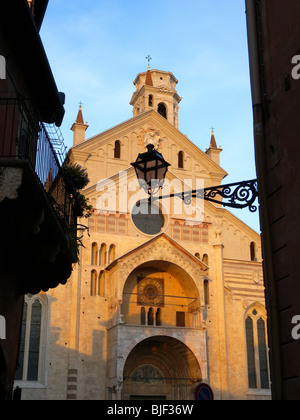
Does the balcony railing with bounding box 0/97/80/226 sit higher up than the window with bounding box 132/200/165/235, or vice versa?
the window with bounding box 132/200/165/235

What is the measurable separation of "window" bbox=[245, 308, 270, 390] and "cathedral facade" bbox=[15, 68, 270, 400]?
60 mm

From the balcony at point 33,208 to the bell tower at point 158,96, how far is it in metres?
31.7

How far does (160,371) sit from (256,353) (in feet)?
18.4

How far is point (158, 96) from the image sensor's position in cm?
4684

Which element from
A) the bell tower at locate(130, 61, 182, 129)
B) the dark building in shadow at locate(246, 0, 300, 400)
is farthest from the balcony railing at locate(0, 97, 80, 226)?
the bell tower at locate(130, 61, 182, 129)

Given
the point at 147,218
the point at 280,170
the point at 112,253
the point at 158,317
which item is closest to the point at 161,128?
the point at 147,218

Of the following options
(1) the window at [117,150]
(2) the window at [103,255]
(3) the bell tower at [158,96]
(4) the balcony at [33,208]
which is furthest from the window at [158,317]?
(4) the balcony at [33,208]

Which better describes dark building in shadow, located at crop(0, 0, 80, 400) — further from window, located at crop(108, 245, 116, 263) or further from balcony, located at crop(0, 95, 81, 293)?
window, located at crop(108, 245, 116, 263)

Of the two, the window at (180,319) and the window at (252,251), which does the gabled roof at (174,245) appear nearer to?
the window at (180,319)

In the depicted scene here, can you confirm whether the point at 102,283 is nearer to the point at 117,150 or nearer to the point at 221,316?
the point at 221,316

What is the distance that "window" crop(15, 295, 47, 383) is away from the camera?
2827 cm

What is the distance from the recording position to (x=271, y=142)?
9.32 metres
